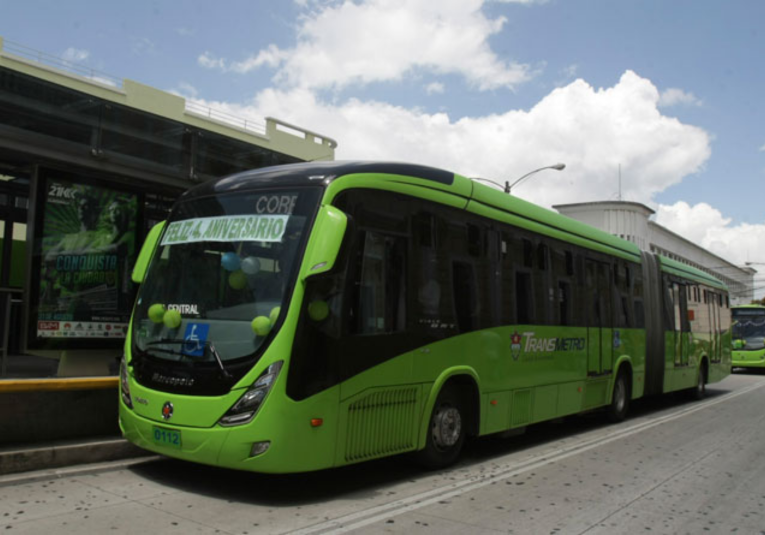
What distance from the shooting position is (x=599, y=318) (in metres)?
11.2

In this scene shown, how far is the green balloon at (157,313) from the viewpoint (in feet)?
20.6

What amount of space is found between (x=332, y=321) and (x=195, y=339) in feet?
4.03

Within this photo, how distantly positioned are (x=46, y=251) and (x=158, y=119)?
8.64ft

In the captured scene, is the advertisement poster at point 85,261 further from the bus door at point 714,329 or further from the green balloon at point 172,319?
the bus door at point 714,329

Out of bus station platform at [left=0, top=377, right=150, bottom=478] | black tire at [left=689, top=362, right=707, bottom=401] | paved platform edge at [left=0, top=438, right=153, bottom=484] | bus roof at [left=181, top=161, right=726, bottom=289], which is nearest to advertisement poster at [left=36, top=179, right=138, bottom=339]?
bus station platform at [left=0, top=377, right=150, bottom=478]

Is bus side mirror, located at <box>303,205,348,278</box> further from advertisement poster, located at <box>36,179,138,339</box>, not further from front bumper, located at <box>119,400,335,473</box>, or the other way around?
advertisement poster, located at <box>36,179,138,339</box>

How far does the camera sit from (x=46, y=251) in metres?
9.89

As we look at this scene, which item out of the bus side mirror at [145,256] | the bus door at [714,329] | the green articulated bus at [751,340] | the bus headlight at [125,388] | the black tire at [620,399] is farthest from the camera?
the green articulated bus at [751,340]

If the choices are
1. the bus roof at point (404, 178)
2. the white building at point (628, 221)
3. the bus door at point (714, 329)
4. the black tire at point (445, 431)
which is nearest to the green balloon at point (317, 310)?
the bus roof at point (404, 178)

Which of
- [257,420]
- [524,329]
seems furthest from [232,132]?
[257,420]

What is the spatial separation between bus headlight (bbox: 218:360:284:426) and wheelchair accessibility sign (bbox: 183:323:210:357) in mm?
630

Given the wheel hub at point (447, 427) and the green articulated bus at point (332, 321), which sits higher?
the green articulated bus at point (332, 321)

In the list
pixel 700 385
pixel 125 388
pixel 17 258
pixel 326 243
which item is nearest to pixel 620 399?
pixel 700 385

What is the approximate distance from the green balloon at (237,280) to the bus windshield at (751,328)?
2865 cm
